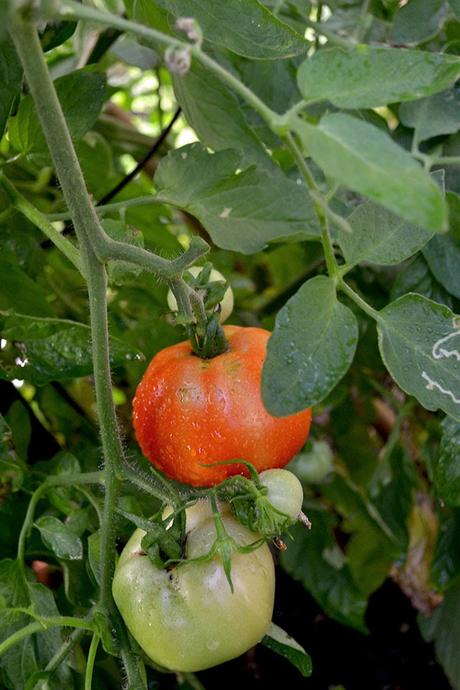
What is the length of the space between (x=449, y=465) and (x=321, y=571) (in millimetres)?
323

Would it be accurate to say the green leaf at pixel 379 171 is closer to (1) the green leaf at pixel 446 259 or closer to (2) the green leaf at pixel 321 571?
(1) the green leaf at pixel 446 259

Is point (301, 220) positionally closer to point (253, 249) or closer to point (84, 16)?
point (253, 249)

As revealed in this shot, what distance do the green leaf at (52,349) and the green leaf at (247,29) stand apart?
0.18 metres

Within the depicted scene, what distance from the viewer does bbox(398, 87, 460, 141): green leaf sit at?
0.58 meters

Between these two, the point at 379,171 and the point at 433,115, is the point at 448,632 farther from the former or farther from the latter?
the point at 379,171

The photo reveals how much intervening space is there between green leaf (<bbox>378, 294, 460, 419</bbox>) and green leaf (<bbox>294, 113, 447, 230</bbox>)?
0.53 feet

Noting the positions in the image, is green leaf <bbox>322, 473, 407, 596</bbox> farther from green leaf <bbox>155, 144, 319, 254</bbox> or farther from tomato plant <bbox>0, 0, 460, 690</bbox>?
green leaf <bbox>155, 144, 319, 254</bbox>

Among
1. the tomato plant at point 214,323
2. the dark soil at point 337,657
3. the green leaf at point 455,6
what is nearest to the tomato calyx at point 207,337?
the tomato plant at point 214,323

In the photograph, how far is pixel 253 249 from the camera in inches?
20.2

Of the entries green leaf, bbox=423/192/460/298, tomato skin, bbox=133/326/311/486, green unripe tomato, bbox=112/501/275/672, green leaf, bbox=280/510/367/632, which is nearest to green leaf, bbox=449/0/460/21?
green leaf, bbox=423/192/460/298

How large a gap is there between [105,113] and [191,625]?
2.64ft

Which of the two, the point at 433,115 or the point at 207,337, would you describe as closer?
the point at 207,337

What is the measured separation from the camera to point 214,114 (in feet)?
1.86

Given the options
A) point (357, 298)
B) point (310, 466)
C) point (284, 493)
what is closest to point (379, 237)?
point (357, 298)
